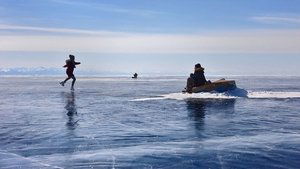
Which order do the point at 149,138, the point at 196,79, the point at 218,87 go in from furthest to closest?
1. the point at 196,79
2. the point at 218,87
3. the point at 149,138

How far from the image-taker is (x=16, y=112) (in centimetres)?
2311

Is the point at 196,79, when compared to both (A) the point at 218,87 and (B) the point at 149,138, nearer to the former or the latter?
(A) the point at 218,87

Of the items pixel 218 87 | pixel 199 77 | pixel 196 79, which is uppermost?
pixel 199 77

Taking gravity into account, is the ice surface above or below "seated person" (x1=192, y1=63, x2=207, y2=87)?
below

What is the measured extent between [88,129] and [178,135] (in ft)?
11.6

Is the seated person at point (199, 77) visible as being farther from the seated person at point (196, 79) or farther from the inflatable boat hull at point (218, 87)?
the inflatable boat hull at point (218, 87)

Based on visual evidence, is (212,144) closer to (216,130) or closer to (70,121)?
(216,130)

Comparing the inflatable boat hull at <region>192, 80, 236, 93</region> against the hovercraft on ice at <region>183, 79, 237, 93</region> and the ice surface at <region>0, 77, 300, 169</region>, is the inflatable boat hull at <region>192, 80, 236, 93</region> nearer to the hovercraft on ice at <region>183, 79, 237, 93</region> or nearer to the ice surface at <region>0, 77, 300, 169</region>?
the hovercraft on ice at <region>183, 79, 237, 93</region>

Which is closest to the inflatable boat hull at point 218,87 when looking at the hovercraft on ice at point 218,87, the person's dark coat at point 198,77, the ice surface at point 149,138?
the hovercraft on ice at point 218,87

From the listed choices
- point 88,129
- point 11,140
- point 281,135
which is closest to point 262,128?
point 281,135

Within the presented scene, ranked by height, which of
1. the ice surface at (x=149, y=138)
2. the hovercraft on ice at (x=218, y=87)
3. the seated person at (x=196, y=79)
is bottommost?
the ice surface at (x=149, y=138)

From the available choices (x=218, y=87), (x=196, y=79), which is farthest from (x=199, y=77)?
(x=218, y=87)

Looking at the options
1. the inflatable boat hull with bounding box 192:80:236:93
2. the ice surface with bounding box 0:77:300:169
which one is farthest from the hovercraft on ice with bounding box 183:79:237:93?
the ice surface with bounding box 0:77:300:169

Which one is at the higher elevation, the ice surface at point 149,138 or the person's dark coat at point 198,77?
Answer: the person's dark coat at point 198,77
